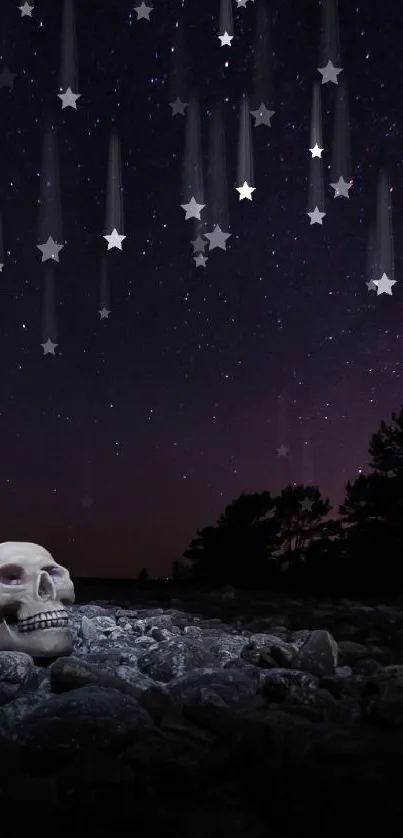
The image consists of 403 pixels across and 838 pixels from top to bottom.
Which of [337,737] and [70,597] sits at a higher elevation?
[70,597]

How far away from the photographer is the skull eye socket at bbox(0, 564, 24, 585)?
508 centimetres

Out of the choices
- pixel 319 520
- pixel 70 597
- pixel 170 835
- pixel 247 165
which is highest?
pixel 247 165

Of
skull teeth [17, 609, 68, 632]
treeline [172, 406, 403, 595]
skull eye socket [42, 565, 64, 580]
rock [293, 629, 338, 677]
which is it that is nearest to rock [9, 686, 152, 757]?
rock [293, 629, 338, 677]

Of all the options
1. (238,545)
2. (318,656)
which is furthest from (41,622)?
(238,545)

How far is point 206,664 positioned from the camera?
4695 millimetres

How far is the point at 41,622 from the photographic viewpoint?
493 centimetres

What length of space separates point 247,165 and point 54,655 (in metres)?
4.96

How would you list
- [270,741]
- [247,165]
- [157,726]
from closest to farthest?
[270,741], [157,726], [247,165]

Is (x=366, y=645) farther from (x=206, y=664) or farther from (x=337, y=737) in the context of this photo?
(x=337, y=737)

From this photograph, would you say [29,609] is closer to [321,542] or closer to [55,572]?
[55,572]

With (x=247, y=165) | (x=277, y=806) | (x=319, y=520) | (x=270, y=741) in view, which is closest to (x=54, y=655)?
(x=270, y=741)

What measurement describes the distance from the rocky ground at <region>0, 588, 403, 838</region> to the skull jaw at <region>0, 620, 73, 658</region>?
0.09 meters

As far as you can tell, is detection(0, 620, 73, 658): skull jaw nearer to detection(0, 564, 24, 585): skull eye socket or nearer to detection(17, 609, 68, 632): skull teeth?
detection(17, 609, 68, 632): skull teeth

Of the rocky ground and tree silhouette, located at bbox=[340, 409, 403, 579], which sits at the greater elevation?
tree silhouette, located at bbox=[340, 409, 403, 579]
